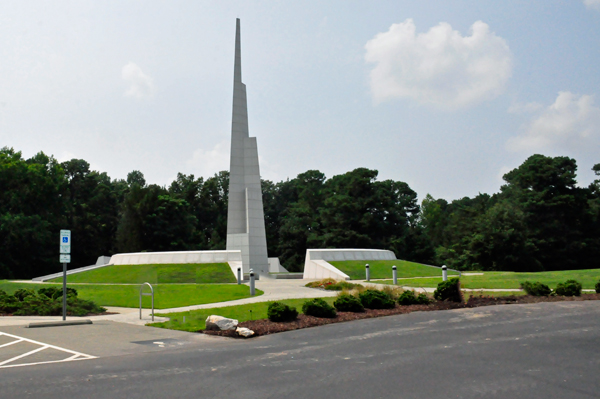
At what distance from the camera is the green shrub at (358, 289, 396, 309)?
14.3 meters

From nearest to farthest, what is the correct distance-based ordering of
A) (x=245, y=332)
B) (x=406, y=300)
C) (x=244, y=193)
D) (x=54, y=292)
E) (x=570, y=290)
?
(x=245, y=332), (x=406, y=300), (x=570, y=290), (x=54, y=292), (x=244, y=193)

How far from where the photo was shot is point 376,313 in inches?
531

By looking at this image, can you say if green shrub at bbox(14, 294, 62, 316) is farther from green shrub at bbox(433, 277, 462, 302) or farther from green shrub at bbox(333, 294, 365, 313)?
green shrub at bbox(433, 277, 462, 302)

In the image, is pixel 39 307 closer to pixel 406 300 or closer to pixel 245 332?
pixel 245 332

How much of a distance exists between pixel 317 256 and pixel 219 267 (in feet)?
23.0

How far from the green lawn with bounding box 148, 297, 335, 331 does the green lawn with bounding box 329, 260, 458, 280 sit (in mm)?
14839

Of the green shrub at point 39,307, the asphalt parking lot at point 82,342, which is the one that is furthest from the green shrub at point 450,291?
the green shrub at point 39,307

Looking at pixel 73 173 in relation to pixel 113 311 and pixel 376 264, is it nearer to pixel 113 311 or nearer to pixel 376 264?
pixel 376 264

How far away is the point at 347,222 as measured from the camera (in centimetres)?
6156

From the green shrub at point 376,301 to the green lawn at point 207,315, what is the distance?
195 centimetres

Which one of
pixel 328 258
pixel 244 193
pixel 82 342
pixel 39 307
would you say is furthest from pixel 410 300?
pixel 244 193

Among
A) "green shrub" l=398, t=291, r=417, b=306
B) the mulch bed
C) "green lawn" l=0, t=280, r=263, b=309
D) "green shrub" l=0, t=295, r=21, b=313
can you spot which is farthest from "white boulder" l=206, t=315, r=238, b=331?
"green shrub" l=0, t=295, r=21, b=313

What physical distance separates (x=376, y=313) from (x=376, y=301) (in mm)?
802

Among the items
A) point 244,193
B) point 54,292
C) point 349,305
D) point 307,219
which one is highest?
point 244,193
